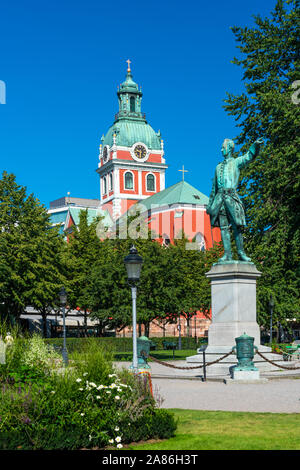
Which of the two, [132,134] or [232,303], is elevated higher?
[132,134]

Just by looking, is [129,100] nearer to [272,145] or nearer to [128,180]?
[128,180]

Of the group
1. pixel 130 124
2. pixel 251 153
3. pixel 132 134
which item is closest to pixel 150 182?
pixel 132 134

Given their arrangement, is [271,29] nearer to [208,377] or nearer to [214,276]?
[214,276]

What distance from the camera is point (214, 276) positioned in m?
19.6

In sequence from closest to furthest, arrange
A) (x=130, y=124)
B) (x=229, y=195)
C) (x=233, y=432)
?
(x=233, y=432), (x=229, y=195), (x=130, y=124)

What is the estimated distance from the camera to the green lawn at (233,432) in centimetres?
802

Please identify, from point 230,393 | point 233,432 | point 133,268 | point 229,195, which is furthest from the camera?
point 229,195

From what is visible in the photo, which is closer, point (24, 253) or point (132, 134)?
point (24, 253)

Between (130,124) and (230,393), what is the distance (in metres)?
93.9

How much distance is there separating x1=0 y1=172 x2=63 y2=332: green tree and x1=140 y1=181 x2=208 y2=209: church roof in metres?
33.7

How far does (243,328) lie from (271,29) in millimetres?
14905

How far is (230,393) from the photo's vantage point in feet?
45.7
